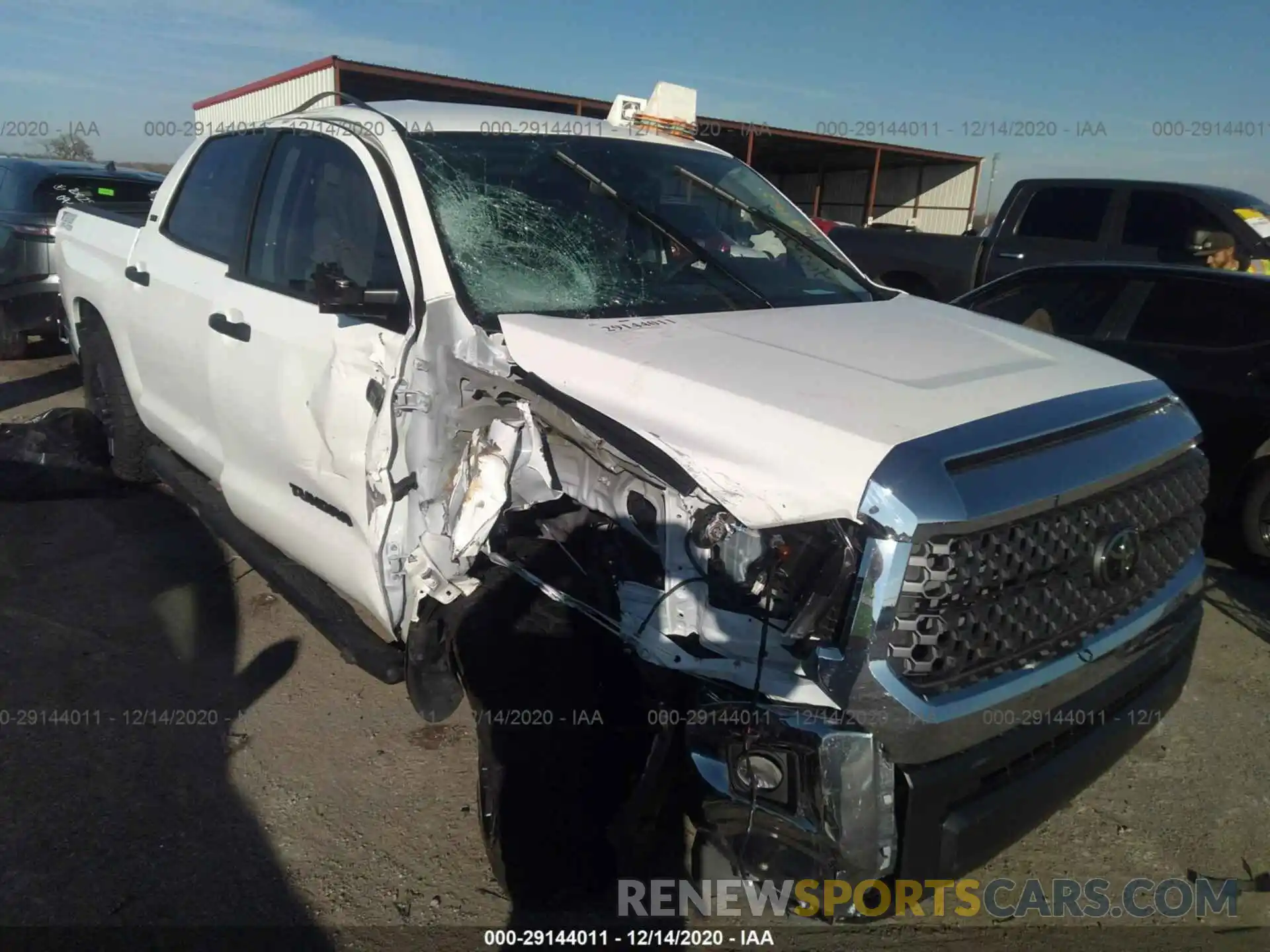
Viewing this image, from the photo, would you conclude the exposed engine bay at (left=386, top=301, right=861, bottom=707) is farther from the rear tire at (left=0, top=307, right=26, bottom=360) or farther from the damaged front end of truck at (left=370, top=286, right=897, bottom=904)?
the rear tire at (left=0, top=307, right=26, bottom=360)

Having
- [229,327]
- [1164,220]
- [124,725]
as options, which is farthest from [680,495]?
[1164,220]

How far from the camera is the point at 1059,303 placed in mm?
5816

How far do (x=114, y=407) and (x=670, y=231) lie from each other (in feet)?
11.1

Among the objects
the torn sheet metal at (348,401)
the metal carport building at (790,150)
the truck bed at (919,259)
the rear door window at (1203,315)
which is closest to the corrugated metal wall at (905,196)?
the metal carport building at (790,150)

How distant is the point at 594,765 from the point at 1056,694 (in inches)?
44.6

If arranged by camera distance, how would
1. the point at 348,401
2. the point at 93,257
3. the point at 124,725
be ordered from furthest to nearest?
the point at 93,257 → the point at 124,725 → the point at 348,401

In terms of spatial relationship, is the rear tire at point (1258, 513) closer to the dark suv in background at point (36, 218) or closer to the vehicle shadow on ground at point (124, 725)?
the vehicle shadow on ground at point (124, 725)

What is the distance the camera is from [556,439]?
2.71 metres

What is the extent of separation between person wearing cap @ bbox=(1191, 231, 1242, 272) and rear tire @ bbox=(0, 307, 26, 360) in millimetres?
9616

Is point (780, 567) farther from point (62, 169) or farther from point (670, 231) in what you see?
point (62, 169)

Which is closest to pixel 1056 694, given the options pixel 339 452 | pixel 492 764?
pixel 492 764

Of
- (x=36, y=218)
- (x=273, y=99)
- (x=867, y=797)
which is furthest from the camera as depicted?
(x=273, y=99)

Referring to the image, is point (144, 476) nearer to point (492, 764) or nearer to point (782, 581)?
point (492, 764)

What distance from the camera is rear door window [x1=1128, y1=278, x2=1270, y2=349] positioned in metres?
4.99
